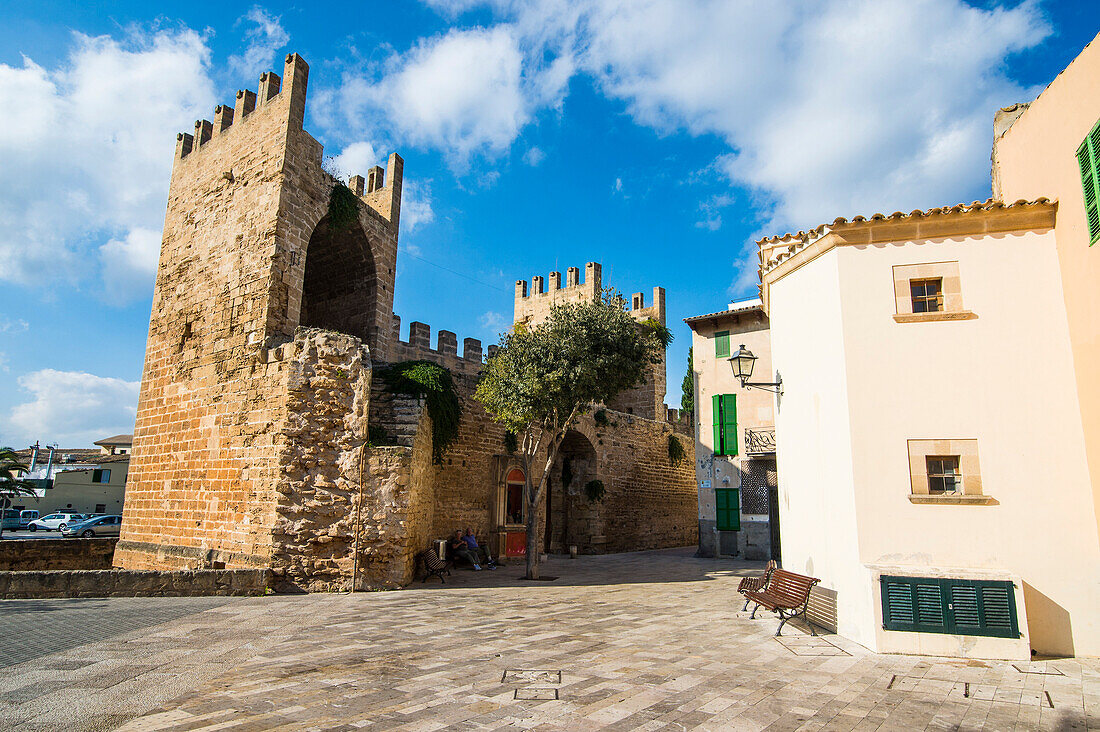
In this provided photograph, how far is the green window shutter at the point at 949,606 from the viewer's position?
5945mm

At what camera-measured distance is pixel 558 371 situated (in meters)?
12.0

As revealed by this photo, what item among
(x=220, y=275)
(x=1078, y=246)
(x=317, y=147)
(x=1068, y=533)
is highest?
(x=317, y=147)

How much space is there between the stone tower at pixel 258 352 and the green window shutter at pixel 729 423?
984 cm

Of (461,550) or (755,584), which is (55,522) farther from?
(755,584)

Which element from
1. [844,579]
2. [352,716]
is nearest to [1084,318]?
[844,579]

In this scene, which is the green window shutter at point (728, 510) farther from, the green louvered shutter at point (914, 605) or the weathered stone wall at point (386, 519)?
the green louvered shutter at point (914, 605)

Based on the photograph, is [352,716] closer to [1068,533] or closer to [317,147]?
[1068,533]

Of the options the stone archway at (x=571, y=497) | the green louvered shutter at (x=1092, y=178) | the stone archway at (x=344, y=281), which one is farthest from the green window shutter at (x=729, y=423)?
the green louvered shutter at (x=1092, y=178)

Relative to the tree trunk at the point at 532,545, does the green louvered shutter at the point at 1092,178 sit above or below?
above

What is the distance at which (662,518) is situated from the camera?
2189 cm

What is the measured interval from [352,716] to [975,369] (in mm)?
6896

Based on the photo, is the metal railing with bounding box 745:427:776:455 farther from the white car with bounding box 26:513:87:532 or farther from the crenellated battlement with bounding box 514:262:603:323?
the white car with bounding box 26:513:87:532

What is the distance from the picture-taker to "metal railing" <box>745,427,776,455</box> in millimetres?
17172

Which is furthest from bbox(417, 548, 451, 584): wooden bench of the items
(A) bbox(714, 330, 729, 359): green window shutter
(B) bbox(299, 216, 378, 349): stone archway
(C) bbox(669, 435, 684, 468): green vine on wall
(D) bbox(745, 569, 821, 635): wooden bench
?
(C) bbox(669, 435, 684, 468): green vine on wall
